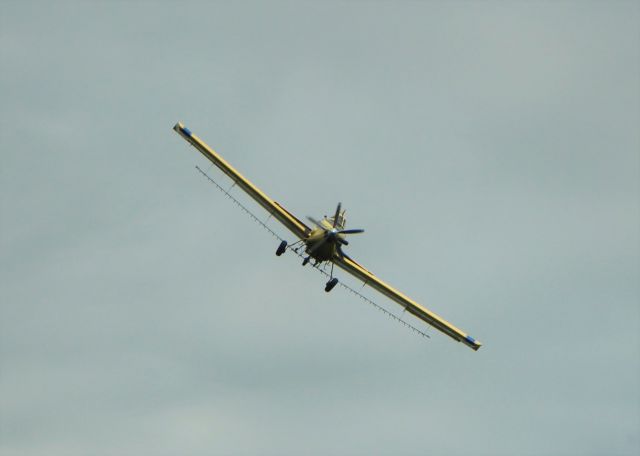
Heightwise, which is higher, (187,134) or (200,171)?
(187,134)

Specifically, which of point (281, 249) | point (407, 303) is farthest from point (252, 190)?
point (407, 303)

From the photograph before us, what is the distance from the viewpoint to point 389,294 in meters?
74.1

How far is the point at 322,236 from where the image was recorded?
6588 cm

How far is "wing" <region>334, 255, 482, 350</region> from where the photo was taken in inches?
2817

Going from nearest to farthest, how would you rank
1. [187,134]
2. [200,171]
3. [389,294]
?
1. [200,171]
2. [187,134]
3. [389,294]

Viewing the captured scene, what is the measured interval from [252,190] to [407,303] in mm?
15035

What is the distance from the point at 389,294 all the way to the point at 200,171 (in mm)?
18005

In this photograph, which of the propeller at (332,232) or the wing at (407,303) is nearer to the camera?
the propeller at (332,232)

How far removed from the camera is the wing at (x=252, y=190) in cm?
6856

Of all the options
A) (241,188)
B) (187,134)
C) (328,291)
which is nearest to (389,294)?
(328,291)

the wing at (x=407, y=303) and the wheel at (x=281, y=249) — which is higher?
the wing at (x=407, y=303)

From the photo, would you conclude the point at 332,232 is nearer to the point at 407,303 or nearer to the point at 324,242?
the point at 324,242

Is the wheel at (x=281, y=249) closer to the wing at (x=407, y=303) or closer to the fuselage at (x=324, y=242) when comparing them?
the fuselage at (x=324, y=242)

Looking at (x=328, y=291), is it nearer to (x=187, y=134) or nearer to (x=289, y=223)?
(x=289, y=223)
